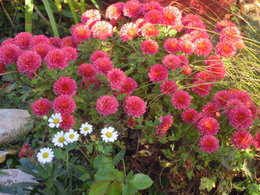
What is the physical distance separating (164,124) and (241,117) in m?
0.37

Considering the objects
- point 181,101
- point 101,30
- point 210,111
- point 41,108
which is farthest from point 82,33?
point 210,111

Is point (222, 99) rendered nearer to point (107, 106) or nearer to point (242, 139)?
point (242, 139)

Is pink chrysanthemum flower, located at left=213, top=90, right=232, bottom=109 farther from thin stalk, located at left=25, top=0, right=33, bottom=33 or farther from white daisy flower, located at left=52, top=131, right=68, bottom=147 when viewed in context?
thin stalk, located at left=25, top=0, right=33, bottom=33

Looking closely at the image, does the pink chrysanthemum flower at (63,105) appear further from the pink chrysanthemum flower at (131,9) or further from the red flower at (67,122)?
the pink chrysanthemum flower at (131,9)

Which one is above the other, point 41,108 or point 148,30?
point 148,30

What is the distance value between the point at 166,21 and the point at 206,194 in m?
1.02

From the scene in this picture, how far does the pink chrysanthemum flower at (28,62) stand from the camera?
202 centimetres

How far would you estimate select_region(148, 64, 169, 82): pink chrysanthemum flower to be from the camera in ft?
6.93

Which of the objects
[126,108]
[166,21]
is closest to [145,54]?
[166,21]

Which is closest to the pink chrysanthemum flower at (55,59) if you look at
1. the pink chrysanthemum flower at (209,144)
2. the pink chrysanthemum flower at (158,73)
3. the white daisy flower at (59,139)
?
the white daisy flower at (59,139)

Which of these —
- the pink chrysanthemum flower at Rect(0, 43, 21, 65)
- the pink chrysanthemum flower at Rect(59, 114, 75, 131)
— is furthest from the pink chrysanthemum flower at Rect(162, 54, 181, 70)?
the pink chrysanthemum flower at Rect(0, 43, 21, 65)

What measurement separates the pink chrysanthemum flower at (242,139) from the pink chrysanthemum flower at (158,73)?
1.54 ft

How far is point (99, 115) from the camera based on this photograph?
2117 mm

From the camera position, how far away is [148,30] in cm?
230
